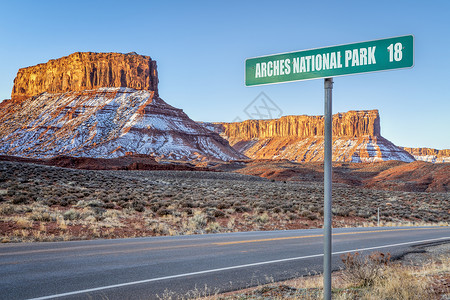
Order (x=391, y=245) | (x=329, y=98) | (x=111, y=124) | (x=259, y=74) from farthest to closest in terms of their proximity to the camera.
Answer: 1. (x=111, y=124)
2. (x=391, y=245)
3. (x=259, y=74)
4. (x=329, y=98)

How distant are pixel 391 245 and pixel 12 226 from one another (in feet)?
40.7

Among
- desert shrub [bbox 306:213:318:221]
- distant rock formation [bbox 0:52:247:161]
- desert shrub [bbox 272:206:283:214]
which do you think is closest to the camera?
desert shrub [bbox 306:213:318:221]

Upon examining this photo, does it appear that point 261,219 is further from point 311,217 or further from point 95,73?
point 95,73

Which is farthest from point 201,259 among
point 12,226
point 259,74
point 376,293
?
point 12,226

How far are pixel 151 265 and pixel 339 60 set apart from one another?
227 inches

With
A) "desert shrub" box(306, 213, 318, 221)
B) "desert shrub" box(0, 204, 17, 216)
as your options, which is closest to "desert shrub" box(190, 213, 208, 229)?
Result: "desert shrub" box(306, 213, 318, 221)

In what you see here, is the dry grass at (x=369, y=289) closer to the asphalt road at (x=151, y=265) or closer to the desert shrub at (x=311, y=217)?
the asphalt road at (x=151, y=265)

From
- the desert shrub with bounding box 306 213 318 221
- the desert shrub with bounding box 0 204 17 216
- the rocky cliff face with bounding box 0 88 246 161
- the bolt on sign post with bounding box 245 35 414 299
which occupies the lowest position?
the desert shrub with bounding box 306 213 318 221

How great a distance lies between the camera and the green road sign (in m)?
3.27

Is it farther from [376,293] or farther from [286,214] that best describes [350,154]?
[376,293]

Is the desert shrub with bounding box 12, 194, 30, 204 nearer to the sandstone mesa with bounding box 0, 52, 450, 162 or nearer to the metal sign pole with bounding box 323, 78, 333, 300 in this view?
the metal sign pole with bounding box 323, 78, 333, 300

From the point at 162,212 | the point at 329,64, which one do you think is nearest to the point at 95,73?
the point at 162,212

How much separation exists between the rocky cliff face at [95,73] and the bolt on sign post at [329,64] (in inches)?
5369

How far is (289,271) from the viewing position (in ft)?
25.9
